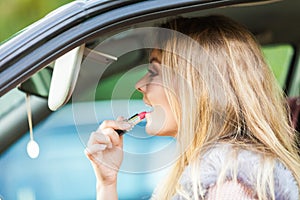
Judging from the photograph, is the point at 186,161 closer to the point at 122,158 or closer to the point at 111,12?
the point at 122,158

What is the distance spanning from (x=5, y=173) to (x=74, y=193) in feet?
0.96

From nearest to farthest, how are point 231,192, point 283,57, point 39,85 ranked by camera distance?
1. point 231,192
2. point 39,85
3. point 283,57

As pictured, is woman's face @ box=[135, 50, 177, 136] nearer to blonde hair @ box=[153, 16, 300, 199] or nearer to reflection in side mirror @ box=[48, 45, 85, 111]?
blonde hair @ box=[153, 16, 300, 199]

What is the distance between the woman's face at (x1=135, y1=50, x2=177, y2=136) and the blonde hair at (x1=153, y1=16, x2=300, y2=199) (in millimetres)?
17

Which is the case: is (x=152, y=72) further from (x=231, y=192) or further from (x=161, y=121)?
(x=231, y=192)

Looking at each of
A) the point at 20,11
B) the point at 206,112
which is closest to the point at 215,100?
the point at 206,112

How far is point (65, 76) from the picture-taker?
5.92 ft

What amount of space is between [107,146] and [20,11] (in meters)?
4.45

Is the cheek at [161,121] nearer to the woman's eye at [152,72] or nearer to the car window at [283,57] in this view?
the woman's eye at [152,72]

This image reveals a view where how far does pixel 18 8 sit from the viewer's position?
6.19m

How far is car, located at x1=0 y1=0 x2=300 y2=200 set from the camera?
1.58 metres

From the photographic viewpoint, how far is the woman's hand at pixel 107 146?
1.90 metres

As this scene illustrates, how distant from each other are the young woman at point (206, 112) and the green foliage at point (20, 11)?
4.15 metres

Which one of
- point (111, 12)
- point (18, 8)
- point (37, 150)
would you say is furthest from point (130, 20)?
point (18, 8)
